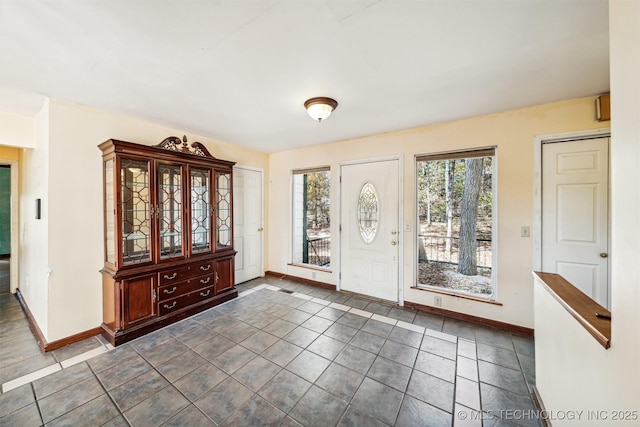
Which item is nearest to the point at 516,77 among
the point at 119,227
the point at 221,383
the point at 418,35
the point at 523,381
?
the point at 418,35

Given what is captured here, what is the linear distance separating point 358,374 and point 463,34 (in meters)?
2.61

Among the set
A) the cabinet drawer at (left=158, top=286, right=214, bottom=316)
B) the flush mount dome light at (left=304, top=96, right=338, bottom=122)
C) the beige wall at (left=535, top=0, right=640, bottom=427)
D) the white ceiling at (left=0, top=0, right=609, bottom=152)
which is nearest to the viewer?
the beige wall at (left=535, top=0, right=640, bottom=427)

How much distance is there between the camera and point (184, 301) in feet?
10.0

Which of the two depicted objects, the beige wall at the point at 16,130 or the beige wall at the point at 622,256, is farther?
the beige wall at the point at 16,130

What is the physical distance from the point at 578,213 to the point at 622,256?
88.7 inches

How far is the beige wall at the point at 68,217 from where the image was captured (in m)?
2.42

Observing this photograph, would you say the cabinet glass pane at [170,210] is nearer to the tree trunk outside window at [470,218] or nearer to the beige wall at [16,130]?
the beige wall at [16,130]

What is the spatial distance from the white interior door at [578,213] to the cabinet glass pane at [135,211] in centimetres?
440

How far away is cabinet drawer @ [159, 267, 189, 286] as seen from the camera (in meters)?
2.85

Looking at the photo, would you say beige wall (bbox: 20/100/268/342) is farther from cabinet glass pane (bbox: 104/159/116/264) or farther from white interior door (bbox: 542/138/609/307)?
white interior door (bbox: 542/138/609/307)

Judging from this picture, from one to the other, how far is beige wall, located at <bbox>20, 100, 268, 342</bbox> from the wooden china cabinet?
12cm

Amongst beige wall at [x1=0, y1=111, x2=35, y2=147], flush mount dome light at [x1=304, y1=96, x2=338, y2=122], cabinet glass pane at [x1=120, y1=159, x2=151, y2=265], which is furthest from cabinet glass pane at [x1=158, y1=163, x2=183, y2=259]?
flush mount dome light at [x1=304, y1=96, x2=338, y2=122]

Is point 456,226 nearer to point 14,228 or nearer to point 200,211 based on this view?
point 200,211

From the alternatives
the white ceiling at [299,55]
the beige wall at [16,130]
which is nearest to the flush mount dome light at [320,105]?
the white ceiling at [299,55]
